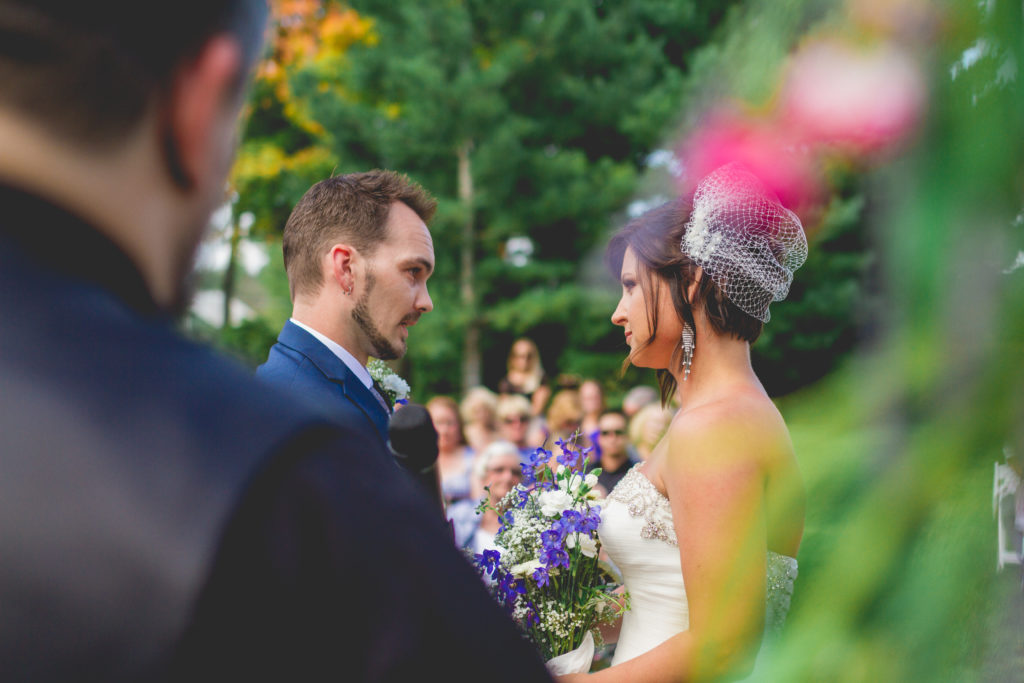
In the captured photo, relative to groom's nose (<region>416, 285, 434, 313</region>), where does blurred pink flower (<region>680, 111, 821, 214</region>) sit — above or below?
below

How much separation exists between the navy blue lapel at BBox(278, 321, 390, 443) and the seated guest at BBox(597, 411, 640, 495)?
2.45 m

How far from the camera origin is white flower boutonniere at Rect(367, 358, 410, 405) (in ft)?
10.3

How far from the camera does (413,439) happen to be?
152 cm

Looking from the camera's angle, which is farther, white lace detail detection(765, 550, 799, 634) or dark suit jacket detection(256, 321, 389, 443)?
dark suit jacket detection(256, 321, 389, 443)

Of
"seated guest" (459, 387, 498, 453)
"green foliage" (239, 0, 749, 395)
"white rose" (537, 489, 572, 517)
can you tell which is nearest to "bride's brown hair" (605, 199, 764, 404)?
"white rose" (537, 489, 572, 517)

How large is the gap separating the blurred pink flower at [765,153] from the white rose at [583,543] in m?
2.14

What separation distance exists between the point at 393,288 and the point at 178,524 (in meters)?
2.47

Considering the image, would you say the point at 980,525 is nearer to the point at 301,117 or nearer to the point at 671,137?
the point at 671,137

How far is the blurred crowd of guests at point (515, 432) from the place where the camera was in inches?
199

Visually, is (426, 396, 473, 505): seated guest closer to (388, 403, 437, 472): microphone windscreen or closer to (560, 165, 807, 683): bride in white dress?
(560, 165, 807, 683): bride in white dress

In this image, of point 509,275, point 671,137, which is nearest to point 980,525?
point 671,137

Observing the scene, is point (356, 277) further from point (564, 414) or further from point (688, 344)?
point (564, 414)

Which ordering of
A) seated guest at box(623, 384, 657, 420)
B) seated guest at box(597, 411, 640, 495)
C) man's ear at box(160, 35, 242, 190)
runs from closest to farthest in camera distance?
1. man's ear at box(160, 35, 242, 190)
2. seated guest at box(597, 411, 640, 495)
3. seated guest at box(623, 384, 657, 420)

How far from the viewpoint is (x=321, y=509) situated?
61cm
